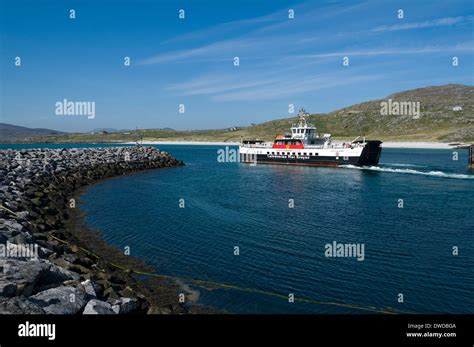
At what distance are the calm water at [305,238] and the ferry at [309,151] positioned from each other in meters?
26.3

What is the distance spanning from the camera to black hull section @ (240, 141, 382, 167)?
79.9m

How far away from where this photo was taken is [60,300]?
41.3ft

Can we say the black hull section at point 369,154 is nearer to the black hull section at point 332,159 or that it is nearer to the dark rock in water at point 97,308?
the black hull section at point 332,159

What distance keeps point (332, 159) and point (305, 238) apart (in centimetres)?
6025

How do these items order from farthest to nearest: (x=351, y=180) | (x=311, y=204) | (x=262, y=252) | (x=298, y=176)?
(x=298, y=176) < (x=351, y=180) < (x=311, y=204) < (x=262, y=252)

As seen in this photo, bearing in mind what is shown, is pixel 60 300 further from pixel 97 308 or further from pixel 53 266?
pixel 53 266

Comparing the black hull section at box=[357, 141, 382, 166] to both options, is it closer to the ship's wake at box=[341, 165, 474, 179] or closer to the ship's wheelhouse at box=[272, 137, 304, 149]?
the ship's wake at box=[341, 165, 474, 179]

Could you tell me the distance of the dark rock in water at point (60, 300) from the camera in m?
12.0

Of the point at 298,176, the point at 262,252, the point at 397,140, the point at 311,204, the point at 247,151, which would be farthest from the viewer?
the point at 397,140

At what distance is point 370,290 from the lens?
59.8ft

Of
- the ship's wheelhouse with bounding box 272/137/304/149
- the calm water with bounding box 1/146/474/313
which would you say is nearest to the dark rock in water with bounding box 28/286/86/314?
the calm water with bounding box 1/146/474/313

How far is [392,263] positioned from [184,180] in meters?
47.3
